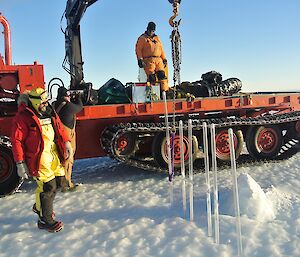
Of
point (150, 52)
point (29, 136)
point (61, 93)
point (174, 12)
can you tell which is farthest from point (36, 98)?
point (150, 52)

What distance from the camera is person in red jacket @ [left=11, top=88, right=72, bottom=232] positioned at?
418cm

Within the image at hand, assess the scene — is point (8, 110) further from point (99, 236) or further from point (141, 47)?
point (99, 236)

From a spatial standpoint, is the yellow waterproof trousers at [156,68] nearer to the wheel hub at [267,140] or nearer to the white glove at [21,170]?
the wheel hub at [267,140]

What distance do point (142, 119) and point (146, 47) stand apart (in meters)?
1.63

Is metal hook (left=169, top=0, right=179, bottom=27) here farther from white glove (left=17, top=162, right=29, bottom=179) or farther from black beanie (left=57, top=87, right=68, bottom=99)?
white glove (left=17, top=162, right=29, bottom=179)

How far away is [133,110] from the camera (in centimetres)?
687

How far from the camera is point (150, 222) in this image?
4559 mm

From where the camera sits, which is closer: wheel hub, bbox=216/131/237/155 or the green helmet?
the green helmet

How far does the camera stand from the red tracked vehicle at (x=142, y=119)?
646 centimetres

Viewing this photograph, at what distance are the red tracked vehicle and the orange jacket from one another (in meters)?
1.03

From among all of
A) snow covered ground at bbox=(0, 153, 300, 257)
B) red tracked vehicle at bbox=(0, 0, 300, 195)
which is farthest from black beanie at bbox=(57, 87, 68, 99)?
snow covered ground at bbox=(0, 153, 300, 257)

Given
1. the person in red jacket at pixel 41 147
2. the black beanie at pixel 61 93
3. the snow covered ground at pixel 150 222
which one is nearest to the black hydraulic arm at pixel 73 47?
the black beanie at pixel 61 93

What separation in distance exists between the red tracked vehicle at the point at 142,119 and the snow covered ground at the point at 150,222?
2.34 feet

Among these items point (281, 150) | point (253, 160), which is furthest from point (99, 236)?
point (281, 150)
